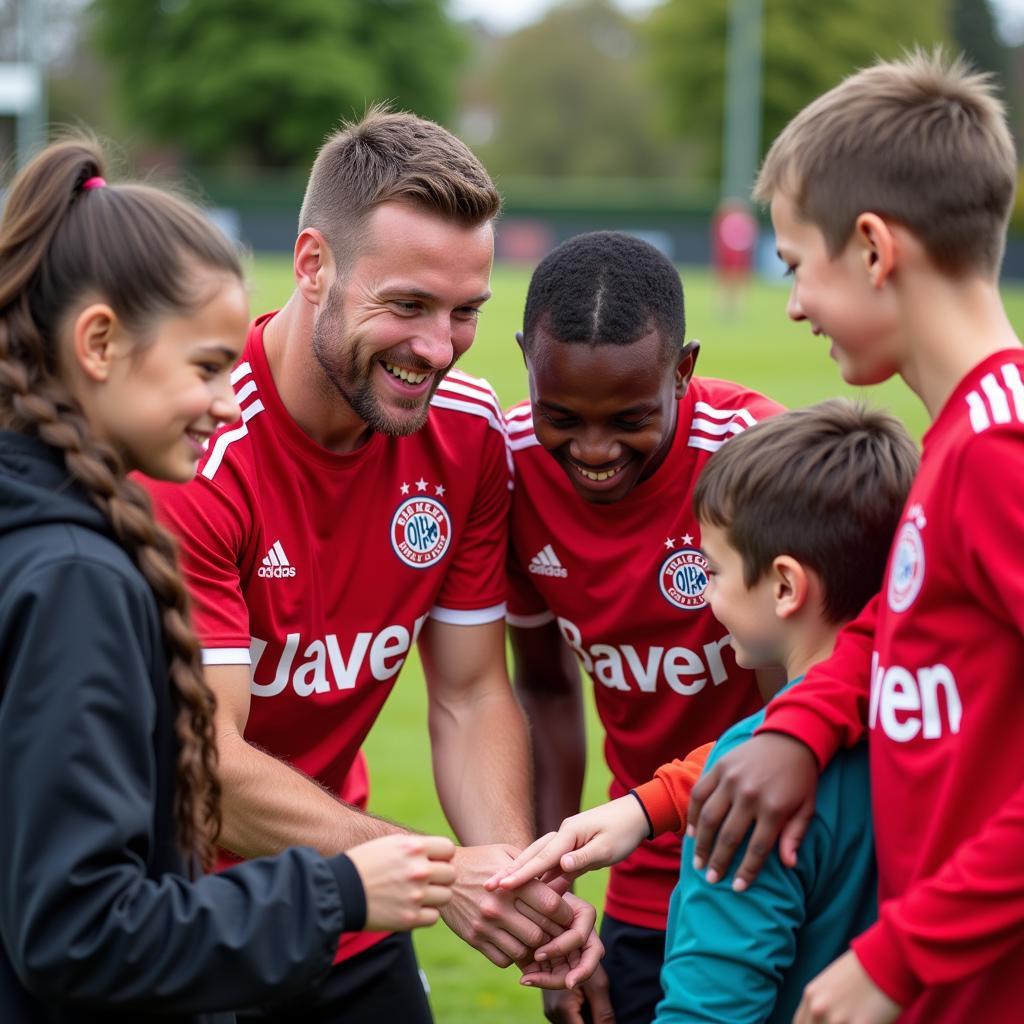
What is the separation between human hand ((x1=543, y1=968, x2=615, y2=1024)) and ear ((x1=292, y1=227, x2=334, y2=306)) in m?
1.73

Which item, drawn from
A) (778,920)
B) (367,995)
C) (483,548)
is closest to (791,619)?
(778,920)

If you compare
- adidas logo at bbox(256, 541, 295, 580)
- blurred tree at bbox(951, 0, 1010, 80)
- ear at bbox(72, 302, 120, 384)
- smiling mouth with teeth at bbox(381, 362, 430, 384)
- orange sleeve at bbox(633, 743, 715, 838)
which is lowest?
orange sleeve at bbox(633, 743, 715, 838)

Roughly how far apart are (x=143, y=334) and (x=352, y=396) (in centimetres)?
123

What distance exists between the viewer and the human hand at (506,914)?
307cm

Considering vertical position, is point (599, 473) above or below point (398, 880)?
above

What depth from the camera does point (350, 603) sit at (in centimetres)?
350

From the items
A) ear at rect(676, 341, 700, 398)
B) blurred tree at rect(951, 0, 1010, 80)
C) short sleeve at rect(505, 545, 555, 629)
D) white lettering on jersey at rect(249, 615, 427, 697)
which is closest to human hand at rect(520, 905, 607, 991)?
white lettering on jersey at rect(249, 615, 427, 697)

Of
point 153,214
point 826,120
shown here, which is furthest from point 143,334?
point 826,120

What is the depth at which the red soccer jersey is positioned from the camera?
10.6 feet

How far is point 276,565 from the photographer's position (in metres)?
3.36

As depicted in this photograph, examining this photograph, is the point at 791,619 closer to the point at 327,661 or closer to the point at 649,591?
the point at 649,591

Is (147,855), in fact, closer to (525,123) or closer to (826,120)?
(826,120)

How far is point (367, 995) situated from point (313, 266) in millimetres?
1798

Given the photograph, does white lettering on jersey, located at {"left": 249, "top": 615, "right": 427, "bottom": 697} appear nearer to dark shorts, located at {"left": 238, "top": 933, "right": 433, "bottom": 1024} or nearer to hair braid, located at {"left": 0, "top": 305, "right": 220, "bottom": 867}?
dark shorts, located at {"left": 238, "top": 933, "right": 433, "bottom": 1024}
